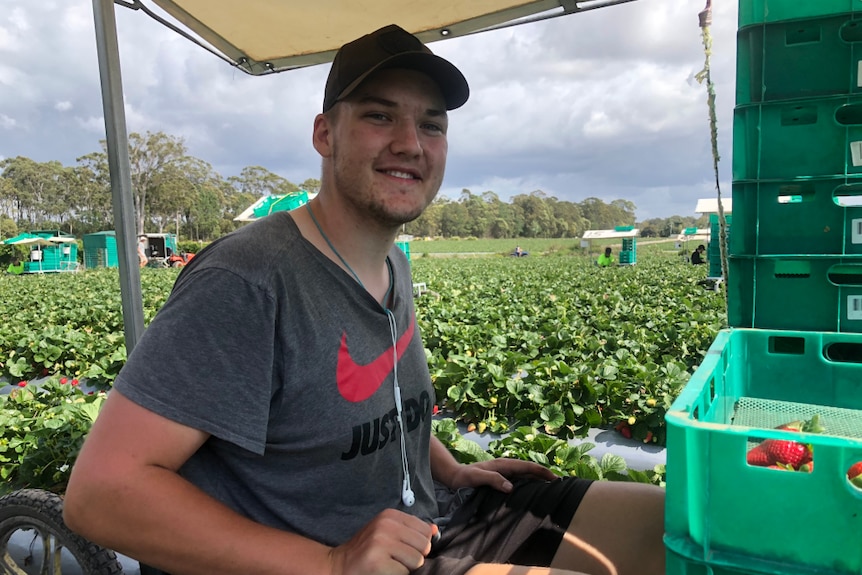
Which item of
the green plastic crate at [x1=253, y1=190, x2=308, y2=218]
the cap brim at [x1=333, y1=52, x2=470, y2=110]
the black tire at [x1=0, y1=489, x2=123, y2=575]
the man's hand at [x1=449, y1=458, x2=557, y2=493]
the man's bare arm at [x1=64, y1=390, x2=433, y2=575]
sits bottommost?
the black tire at [x1=0, y1=489, x2=123, y2=575]

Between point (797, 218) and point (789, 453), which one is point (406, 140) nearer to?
point (789, 453)

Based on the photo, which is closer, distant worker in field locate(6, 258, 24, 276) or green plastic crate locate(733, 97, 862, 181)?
green plastic crate locate(733, 97, 862, 181)

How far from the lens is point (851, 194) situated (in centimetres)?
170

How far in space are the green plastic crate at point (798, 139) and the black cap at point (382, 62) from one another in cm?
88

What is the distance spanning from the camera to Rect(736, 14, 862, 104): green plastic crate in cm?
163

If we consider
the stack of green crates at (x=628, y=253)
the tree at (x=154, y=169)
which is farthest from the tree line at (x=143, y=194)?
the stack of green crates at (x=628, y=253)

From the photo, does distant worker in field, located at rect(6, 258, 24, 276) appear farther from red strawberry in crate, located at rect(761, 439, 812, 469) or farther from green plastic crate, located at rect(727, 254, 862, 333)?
red strawberry in crate, located at rect(761, 439, 812, 469)

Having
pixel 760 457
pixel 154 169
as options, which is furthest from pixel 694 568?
pixel 154 169

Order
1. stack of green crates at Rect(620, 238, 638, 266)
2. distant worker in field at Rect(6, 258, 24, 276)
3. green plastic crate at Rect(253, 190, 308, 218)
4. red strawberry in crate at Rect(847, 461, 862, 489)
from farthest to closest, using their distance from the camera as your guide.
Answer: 1. distant worker in field at Rect(6, 258, 24, 276)
2. stack of green crates at Rect(620, 238, 638, 266)
3. green plastic crate at Rect(253, 190, 308, 218)
4. red strawberry in crate at Rect(847, 461, 862, 489)

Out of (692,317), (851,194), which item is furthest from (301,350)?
(692,317)

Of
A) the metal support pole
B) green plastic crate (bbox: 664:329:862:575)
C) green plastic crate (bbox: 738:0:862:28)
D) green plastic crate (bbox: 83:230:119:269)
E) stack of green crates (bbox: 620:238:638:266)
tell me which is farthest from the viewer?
green plastic crate (bbox: 83:230:119:269)

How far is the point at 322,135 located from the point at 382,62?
0.27 meters

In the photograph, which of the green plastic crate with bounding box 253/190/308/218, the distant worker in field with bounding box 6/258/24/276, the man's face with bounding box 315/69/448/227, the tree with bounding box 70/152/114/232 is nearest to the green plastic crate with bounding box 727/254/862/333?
the man's face with bounding box 315/69/448/227

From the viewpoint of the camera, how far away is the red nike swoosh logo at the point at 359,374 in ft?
4.18
